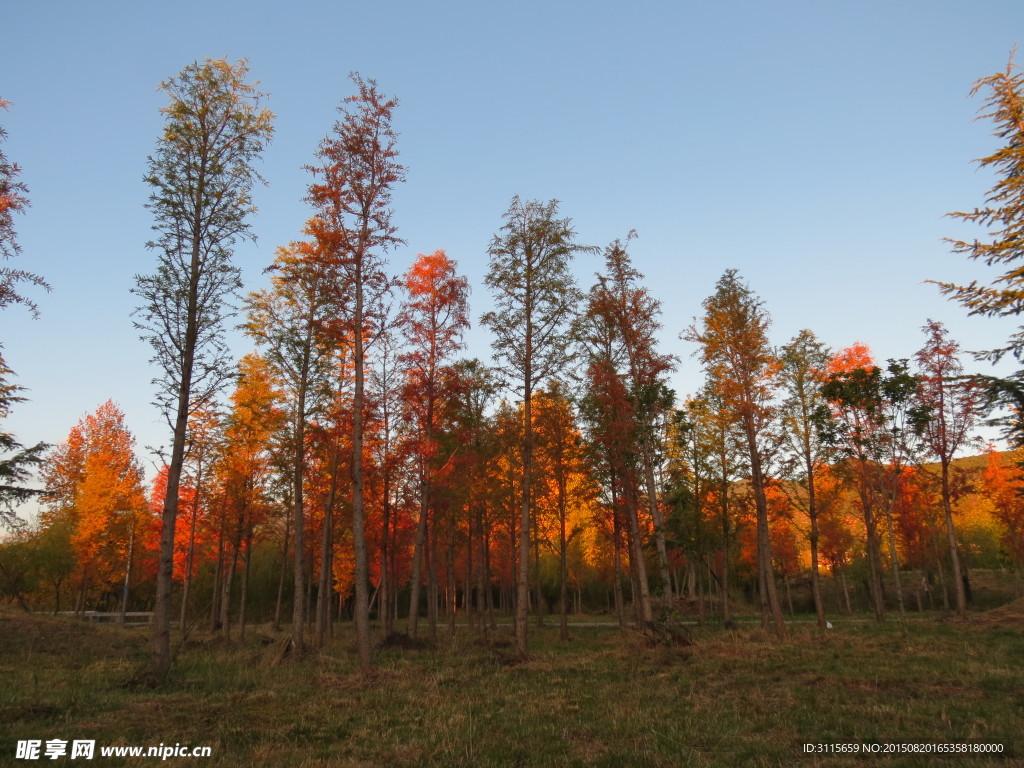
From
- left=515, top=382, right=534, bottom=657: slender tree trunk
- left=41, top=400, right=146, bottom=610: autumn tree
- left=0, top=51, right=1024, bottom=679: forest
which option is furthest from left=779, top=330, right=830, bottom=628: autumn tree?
left=41, top=400, right=146, bottom=610: autumn tree

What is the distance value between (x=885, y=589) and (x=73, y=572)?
61.6 m

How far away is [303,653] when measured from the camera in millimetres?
17953

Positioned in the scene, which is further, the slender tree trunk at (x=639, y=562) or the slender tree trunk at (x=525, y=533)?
the slender tree trunk at (x=639, y=562)

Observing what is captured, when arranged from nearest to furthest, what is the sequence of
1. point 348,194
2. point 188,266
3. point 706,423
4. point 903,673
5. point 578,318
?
point 903,673 < point 188,266 < point 348,194 < point 578,318 < point 706,423

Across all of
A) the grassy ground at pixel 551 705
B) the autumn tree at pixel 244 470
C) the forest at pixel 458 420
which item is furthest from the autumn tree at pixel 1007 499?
the autumn tree at pixel 244 470

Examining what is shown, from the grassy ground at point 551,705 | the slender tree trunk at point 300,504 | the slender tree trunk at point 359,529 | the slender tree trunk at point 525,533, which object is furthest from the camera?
the slender tree trunk at point 300,504

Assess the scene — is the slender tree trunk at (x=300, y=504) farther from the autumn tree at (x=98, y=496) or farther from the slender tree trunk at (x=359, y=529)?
the autumn tree at (x=98, y=496)

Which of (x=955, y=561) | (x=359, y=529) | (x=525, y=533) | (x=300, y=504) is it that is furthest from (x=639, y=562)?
(x=955, y=561)

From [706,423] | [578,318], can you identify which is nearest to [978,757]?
[578,318]

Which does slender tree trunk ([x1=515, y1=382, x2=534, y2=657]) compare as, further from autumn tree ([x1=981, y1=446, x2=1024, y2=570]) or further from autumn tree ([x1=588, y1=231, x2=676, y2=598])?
autumn tree ([x1=981, y1=446, x2=1024, y2=570])

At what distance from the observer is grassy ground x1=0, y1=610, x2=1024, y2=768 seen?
711 centimetres

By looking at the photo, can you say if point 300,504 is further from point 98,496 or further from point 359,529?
point 98,496

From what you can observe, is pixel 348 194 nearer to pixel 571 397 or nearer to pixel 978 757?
pixel 571 397

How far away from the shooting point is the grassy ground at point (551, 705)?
280 inches
